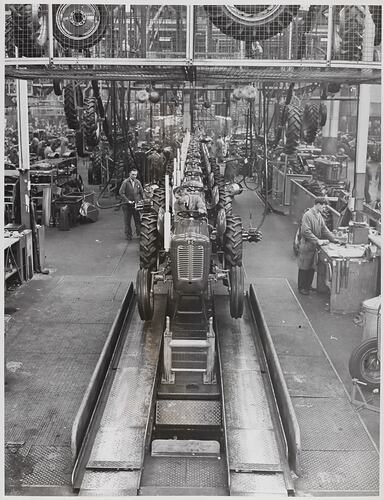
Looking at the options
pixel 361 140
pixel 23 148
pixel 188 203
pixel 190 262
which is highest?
pixel 361 140

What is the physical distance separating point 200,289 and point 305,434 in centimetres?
199

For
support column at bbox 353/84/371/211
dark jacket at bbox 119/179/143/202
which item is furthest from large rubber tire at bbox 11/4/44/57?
dark jacket at bbox 119/179/143/202

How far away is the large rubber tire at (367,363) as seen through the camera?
20.7 feet

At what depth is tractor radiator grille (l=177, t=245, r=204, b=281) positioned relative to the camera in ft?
22.3

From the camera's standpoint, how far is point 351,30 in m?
7.66

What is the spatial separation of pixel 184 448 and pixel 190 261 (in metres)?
2.14

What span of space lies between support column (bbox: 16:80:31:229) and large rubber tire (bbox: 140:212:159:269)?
2.83 meters

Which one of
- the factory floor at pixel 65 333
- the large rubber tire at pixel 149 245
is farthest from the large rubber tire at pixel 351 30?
the factory floor at pixel 65 333

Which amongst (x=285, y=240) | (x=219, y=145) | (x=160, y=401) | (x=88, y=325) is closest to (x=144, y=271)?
(x=88, y=325)

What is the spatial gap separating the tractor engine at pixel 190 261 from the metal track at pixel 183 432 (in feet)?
2.85

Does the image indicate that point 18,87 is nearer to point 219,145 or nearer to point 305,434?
point 305,434

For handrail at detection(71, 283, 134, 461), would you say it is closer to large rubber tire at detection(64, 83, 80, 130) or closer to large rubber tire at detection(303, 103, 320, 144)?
large rubber tire at detection(64, 83, 80, 130)

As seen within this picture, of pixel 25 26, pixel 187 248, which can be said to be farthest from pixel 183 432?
pixel 25 26

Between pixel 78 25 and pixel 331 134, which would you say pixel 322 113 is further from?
pixel 78 25
